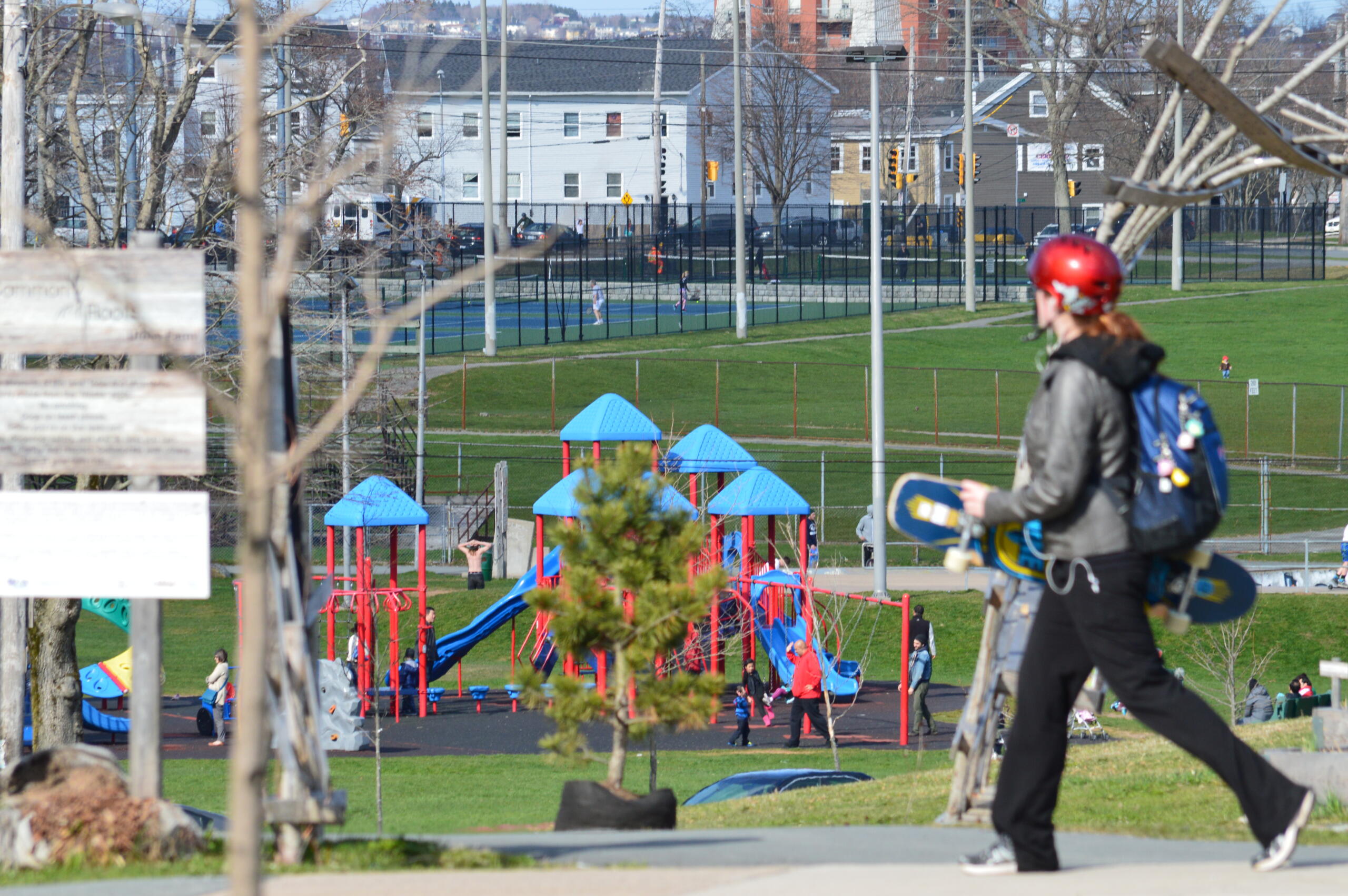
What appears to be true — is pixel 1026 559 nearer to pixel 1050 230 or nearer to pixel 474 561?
pixel 474 561

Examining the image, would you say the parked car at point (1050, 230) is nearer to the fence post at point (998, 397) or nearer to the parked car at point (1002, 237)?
the parked car at point (1002, 237)

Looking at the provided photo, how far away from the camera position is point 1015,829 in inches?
185

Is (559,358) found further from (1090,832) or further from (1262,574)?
(1090,832)

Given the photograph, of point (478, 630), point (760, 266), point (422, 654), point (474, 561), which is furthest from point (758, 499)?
point (760, 266)

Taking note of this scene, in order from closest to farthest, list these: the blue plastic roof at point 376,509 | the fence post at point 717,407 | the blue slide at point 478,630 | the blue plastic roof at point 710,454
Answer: the blue plastic roof at point 376,509 < the blue slide at point 478,630 < the blue plastic roof at point 710,454 < the fence post at point 717,407

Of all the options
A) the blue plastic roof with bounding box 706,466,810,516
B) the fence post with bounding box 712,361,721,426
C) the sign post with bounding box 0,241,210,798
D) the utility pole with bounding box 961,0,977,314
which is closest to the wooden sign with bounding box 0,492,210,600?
the sign post with bounding box 0,241,210,798

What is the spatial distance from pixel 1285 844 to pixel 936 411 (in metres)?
37.3

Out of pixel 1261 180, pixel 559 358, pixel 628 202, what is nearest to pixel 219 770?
pixel 559 358

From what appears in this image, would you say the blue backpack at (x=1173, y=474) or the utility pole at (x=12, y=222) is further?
the utility pole at (x=12, y=222)

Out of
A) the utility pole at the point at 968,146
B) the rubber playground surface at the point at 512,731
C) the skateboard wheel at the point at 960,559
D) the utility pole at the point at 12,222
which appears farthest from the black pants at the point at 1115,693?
the utility pole at the point at 968,146

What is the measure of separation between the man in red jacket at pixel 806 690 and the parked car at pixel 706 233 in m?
41.0

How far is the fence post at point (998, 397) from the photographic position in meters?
41.6

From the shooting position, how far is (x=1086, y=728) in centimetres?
2011

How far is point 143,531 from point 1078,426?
3.01 meters
